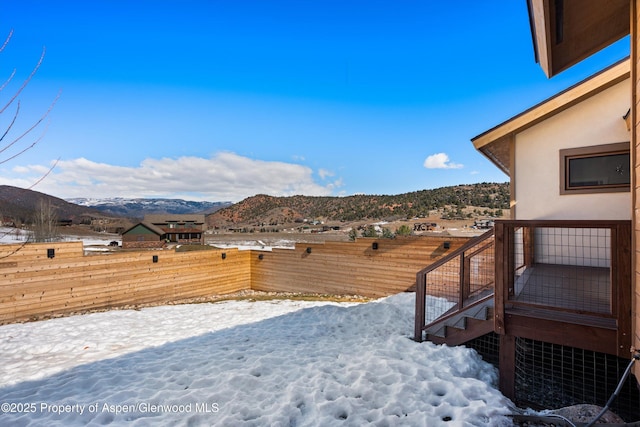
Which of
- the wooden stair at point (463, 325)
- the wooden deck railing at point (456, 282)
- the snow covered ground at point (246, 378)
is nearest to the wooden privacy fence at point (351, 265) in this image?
the wooden deck railing at point (456, 282)

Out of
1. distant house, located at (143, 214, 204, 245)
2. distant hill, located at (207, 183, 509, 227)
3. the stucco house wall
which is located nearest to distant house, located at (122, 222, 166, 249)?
distant house, located at (143, 214, 204, 245)

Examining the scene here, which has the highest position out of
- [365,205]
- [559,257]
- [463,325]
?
[365,205]

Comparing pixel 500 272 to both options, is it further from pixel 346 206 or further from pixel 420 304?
pixel 346 206

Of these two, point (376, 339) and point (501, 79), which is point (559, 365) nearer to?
point (376, 339)

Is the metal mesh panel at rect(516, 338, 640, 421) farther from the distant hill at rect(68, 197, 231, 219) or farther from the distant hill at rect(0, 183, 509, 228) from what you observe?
the distant hill at rect(68, 197, 231, 219)

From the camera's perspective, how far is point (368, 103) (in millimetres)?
16656

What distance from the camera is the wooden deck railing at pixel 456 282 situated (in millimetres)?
4188

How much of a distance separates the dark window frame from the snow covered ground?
3.47m

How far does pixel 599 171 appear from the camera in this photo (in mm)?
4801

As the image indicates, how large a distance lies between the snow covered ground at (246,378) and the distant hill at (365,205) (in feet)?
73.0

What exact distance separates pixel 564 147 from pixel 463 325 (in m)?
3.77

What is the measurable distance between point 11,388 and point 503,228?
6.65 m

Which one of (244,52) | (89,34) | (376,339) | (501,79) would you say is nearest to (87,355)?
(376,339)

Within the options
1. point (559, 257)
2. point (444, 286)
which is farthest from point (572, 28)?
point (444, 286)
